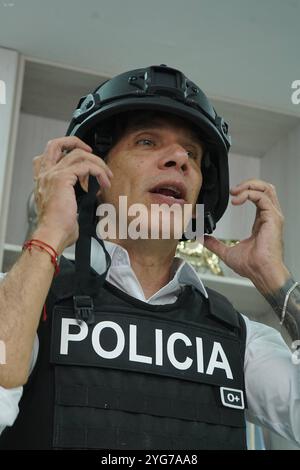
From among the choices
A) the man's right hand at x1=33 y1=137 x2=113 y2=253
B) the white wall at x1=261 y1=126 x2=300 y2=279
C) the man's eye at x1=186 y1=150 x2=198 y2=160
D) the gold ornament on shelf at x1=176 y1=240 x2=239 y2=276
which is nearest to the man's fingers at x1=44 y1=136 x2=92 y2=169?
the man's right hand at x1=33 y1=137 x2=113 y2=253

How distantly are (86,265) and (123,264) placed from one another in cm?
13

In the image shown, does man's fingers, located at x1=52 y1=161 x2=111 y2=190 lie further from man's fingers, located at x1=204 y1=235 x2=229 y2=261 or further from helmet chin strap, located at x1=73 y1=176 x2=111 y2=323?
man's fingers, located at x1=204 y1=235 x2=229 y2=261

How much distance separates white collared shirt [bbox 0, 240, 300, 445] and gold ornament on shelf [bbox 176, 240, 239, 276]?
782 millimetres

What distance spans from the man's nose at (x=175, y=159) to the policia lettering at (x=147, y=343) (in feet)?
0.93

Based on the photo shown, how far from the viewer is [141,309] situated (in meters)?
1.06

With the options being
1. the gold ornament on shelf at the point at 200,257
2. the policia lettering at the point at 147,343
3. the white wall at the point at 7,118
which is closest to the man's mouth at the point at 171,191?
the policia lettering at the point at 147,343

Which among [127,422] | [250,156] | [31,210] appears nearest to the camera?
[127,422]

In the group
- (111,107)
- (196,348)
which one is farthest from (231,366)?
(111,107)

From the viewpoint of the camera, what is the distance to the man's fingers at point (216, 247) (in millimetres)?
1221

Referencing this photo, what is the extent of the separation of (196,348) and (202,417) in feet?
0.37

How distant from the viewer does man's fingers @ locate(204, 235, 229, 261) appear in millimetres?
1221

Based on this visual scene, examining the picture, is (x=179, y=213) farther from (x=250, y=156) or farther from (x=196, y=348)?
(x=250, y=156)

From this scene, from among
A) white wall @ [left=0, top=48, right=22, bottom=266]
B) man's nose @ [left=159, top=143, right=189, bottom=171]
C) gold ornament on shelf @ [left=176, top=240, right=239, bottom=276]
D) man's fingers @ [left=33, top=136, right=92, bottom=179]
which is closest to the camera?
man's fingers @ [left=33, top=136, right=92, bottom=179]

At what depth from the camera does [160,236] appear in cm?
113
